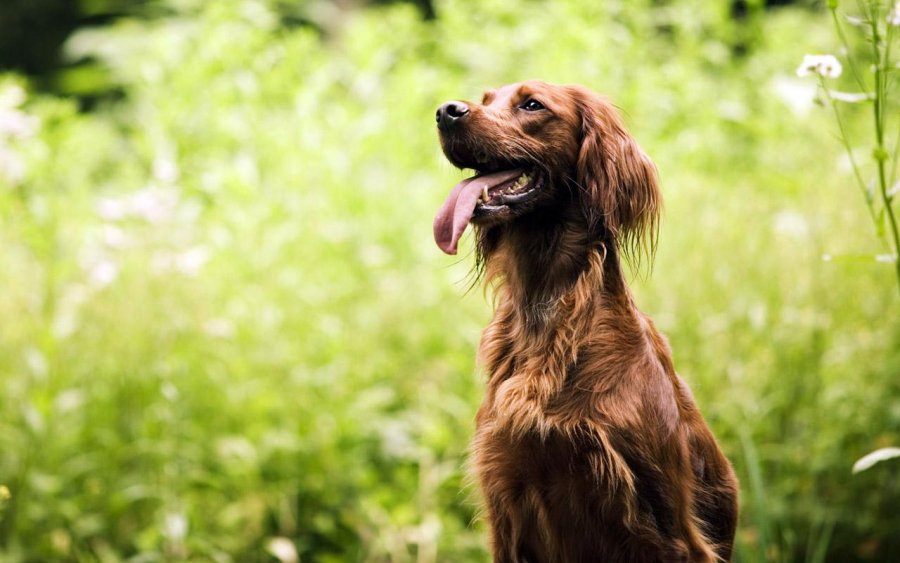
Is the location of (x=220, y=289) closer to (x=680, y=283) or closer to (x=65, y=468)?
(x=65, y=468)

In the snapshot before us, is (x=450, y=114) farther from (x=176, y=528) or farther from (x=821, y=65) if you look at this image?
(x=176, y=528)

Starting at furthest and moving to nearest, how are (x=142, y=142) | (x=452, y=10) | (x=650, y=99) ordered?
(x=452, y=10), (x=650, y=99), (x=142, y=142)

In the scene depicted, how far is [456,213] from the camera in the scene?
205 cm

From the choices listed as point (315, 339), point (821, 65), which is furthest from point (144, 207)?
point (821, 65)

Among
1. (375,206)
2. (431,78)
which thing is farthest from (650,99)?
(375,206)

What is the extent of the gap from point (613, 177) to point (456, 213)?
1.27 ft

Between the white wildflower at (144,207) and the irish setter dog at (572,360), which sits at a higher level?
the irish setter dog at (572,360)

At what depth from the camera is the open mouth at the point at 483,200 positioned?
2.05 metres

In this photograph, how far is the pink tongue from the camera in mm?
2025

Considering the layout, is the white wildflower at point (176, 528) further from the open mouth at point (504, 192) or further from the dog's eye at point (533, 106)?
the dog's eye at point (533, 106)

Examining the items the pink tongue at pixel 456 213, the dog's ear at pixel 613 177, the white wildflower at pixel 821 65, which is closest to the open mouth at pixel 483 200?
the pink tongue at pixel 456 213

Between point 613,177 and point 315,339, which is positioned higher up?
point 613,177

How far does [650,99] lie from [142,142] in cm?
302

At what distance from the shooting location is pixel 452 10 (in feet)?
22.2
